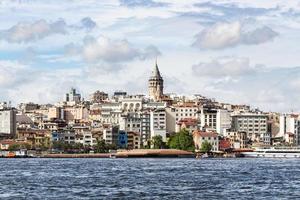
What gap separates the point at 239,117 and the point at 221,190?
12879cm

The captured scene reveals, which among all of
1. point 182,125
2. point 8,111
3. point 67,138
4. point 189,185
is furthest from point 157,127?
point 189,185

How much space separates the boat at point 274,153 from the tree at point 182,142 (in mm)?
10365

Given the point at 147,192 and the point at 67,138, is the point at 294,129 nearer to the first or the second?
the point at 67,138

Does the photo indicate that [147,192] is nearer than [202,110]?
Yes

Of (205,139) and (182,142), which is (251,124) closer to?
(205,139)

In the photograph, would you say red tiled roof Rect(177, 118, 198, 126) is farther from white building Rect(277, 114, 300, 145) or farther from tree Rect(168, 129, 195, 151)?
tree Rect(168, 129, 195, 151)

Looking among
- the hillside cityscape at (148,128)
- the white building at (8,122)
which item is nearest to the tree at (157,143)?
the hillside cityscape at (148,128)

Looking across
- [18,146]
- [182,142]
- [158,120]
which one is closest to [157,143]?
[182,142]

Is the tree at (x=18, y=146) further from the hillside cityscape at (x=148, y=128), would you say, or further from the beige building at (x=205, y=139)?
the beige building at (x=205, y=139)

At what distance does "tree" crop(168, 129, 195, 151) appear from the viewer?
5487 inches

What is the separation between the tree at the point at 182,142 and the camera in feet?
457

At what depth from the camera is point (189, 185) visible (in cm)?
4684

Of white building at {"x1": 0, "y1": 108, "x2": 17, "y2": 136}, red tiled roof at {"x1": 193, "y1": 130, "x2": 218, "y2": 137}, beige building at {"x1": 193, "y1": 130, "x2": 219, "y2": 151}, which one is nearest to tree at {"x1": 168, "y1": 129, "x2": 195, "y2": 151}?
beige building at {"x1": 193, "y1": 130, "x2": 219, "y2": 151}

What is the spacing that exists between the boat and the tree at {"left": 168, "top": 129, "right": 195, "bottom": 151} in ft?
34.0
